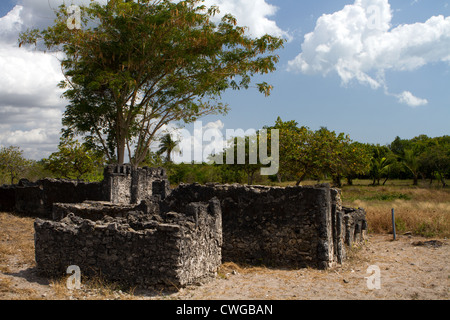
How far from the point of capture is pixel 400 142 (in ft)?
230

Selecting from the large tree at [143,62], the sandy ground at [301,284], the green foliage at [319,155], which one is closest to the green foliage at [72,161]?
the large tree at [143,62]

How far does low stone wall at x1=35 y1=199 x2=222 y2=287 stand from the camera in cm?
782

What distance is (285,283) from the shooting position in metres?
8.99

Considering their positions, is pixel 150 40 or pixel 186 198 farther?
pixel 150 40

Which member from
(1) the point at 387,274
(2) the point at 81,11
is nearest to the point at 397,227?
(1) the point at 387,274

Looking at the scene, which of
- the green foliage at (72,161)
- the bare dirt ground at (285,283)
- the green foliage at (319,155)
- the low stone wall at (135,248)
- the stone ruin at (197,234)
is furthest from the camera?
the green foliage at (72,161)

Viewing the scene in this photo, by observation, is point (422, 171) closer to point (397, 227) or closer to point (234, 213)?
point (397, 227)

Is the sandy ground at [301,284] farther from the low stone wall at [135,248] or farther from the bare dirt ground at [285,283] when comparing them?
the low stone wall at [135,248]

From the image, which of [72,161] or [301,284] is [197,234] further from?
[72,161]

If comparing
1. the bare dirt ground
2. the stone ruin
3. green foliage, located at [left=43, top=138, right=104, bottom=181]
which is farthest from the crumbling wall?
green foliage, located at [left=43, top=138, right=104, bottom=181]

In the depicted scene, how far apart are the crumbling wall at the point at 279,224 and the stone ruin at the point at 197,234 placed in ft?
0.09

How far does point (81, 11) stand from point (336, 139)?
19606 mm

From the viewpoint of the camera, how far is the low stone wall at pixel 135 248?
7.82 m

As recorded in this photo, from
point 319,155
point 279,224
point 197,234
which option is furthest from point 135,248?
point 319,155
